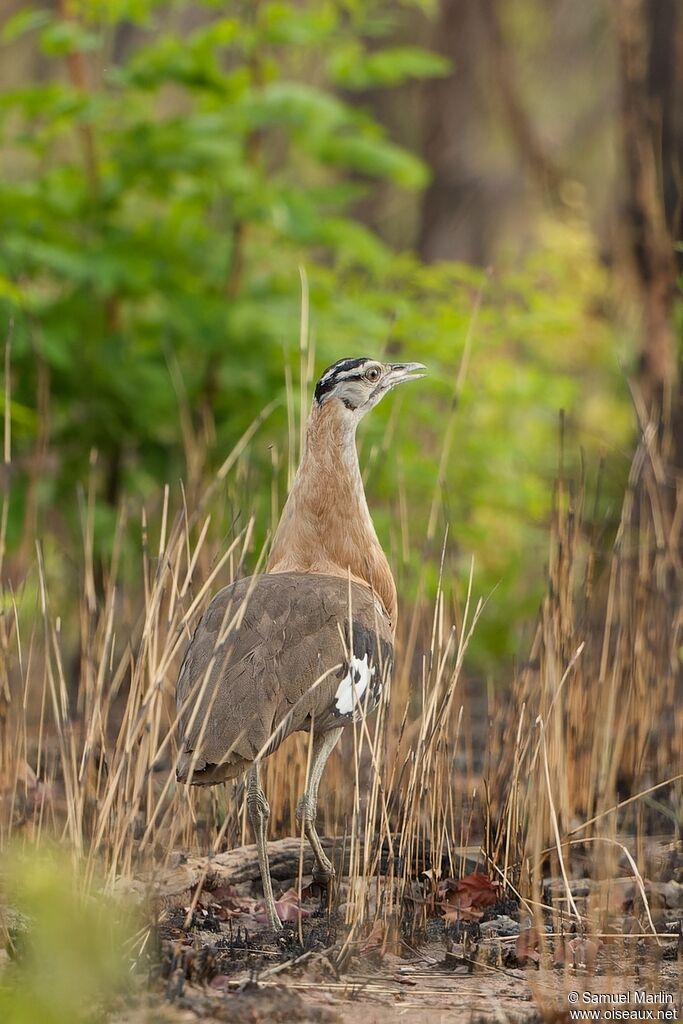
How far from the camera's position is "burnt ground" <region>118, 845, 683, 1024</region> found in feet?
8.48

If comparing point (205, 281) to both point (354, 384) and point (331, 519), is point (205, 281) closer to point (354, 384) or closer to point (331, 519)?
point (354, 384)

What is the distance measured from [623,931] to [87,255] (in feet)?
10.8

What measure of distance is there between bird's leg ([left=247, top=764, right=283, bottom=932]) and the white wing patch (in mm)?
247

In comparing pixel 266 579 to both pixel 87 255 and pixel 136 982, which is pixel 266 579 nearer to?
pixel 136 982

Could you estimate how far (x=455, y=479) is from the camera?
5.84 metres

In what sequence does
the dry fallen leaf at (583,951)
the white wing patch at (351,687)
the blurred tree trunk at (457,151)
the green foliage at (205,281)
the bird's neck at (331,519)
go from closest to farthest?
the dry fallen leaf at (583,951)
the white wing patch at (351,687)
the bird's neck at (331,519)
the green foliage at (205,281)
the blurred tree trunk at (457,151)

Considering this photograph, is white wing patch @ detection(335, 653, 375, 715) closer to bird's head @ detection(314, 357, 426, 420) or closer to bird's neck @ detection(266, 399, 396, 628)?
bird's neck @ detection(266, 399, 396, 628)

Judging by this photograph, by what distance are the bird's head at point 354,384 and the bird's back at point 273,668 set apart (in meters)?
0.51

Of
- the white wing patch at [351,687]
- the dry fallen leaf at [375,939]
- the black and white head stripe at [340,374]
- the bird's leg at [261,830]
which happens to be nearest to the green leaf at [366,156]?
the black and white head stripe at [340,374]

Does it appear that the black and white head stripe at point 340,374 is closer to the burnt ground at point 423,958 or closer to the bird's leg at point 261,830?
the bird's leg at point 261,830

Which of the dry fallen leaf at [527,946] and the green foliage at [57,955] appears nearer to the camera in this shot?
the green foliage at [57,955]

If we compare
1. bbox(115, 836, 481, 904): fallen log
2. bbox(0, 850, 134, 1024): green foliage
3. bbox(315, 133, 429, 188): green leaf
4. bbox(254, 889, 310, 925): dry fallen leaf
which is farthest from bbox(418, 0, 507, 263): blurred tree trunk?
bbox(0, 850, 134, 1024): green foliage

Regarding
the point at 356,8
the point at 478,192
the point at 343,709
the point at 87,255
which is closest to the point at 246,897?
the point at 343,709

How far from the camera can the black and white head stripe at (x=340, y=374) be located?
11.5ft
